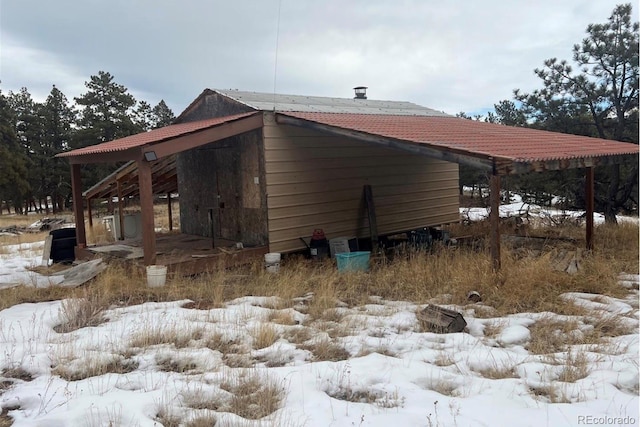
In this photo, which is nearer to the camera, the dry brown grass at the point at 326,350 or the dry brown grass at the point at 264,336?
the dry brown grass at the point at 326,350

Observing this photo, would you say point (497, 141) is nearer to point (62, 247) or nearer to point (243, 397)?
point (243, 397)

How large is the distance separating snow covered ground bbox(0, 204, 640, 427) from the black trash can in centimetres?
457

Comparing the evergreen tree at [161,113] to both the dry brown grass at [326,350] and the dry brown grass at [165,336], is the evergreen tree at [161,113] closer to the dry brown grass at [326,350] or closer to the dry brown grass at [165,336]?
the dry brown grass at [165,336]

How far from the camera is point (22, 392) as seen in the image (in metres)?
3.49

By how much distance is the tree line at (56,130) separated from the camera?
88.5ft

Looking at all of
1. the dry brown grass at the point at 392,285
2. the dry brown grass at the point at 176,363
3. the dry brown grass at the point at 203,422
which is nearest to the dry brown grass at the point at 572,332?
the dry brown grass at the point at 392,285

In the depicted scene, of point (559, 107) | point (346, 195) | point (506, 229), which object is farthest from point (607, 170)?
point (346, 195)

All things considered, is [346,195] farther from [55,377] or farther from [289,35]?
[55,377]

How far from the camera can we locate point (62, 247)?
9.79 metres

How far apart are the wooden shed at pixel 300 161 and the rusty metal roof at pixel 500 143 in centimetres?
3

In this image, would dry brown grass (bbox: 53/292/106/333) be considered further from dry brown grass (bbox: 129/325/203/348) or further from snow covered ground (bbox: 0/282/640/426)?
dry brown grass (bbox: 129/325/203/348)

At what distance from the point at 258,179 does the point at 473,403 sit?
6287 mm

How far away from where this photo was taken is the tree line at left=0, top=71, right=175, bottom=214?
26984mm

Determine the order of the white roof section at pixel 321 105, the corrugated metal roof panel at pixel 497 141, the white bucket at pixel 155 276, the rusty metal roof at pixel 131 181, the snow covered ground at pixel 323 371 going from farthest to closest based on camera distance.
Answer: the rusty metal roof at pixel 131 181 → the white roof section at pixel 321 105 → the white bucket at pixel 155 276 → the corrugated metal roof panel at pixel 497 141 → the snow covered ground at pixel 323 371
